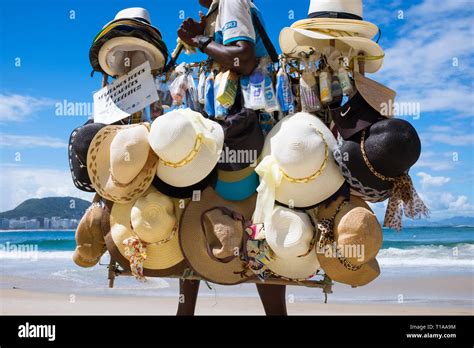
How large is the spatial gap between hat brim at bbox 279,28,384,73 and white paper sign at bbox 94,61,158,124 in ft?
2.76

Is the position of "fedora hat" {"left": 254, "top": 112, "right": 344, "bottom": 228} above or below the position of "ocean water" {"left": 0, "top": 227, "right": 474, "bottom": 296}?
above

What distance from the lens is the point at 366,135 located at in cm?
318

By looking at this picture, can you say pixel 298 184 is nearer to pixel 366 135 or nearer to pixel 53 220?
pixel 366 135

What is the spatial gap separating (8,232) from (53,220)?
2526 mm

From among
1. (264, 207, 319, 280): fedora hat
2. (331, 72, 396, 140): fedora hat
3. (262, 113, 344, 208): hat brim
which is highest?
(331, 72, 396, 140): fedora hat

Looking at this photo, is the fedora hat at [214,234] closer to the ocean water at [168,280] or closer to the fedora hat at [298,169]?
the fedora hat at [298,169]

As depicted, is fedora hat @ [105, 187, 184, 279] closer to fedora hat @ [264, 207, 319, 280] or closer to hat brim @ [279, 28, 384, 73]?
fedora hat @ [264, 207, 319, 280]

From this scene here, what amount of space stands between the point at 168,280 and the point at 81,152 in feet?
23.8

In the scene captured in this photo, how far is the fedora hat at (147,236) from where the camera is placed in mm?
3391

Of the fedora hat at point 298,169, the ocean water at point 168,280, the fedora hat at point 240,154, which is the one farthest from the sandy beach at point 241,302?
the fedora hat at point 298,169

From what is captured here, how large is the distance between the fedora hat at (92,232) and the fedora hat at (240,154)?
2.58 feet

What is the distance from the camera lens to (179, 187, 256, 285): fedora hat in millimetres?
3324

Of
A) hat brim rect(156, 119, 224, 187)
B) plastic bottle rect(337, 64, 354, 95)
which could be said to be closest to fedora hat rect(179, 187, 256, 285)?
hat brim rect(156, 119, 224, 187)
